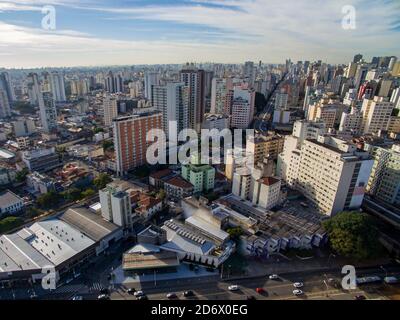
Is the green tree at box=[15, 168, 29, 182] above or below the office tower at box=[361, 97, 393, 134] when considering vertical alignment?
below

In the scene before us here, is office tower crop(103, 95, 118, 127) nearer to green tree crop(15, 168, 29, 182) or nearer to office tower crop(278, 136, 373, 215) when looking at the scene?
green tree crop(15, 168, 29, 182)

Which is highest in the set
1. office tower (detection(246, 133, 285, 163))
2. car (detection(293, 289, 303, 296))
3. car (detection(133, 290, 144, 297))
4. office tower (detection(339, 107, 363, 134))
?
office tower (detection(339, 107, 363, 134))

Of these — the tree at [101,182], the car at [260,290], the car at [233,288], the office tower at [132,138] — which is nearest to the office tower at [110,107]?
the office tower at [132,138]

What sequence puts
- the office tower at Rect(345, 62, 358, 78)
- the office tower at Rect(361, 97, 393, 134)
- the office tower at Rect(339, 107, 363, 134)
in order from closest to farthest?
the office tower at Rect(361, 97, 393, 134)
the office tower at Rect(339, 107, 363, 134)
the office tower at Rect(345, 62, 358, 78)

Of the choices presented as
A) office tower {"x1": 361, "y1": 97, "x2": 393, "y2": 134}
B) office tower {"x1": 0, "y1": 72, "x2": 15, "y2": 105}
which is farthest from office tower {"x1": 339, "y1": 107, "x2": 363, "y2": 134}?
office tower {"x1": 0, "y1": 72, "x2": 15, "y2": 105}

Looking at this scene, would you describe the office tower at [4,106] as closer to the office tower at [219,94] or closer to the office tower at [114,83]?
the office tower at [114,83]

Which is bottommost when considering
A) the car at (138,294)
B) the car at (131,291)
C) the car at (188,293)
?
the car at (131,291)

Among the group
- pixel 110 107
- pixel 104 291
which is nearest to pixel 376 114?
pixel 104 291

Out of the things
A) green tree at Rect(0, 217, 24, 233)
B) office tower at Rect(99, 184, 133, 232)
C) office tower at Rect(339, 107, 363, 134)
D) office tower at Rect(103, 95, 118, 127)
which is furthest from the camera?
office tower at Rect(103, 95, 118, 127)
